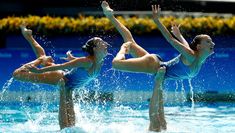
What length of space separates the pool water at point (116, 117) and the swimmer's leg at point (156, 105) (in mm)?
248

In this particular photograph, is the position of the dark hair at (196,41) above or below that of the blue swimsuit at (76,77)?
above

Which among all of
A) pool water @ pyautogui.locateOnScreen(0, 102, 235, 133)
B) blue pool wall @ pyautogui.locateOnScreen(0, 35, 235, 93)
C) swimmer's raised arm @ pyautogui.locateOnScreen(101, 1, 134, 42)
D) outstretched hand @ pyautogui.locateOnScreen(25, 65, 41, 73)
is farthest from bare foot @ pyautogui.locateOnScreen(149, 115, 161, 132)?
blue pool wall @ pyautogui.locateOnScreen(0, 35, 235, 93)

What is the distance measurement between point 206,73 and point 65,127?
18.6ft

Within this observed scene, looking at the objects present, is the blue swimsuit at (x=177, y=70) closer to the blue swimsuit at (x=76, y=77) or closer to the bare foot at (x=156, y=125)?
the bare foot at (x=156, y=125)

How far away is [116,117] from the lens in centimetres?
960

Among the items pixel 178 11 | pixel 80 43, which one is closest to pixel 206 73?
pixel 80 43

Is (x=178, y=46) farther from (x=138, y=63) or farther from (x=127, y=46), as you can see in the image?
(x=127, y=46)

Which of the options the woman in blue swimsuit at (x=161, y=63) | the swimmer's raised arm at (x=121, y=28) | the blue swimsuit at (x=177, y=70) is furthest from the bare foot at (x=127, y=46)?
the blue swimsuit at (x=177, y=70)

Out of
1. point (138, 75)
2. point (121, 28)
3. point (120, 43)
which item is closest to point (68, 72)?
point (121, 28)

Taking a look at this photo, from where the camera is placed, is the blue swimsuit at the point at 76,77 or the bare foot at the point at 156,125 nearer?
the bare foot at the point at 156,125

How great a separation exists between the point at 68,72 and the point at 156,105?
122 centimetres

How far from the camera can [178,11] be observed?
21.9 meters

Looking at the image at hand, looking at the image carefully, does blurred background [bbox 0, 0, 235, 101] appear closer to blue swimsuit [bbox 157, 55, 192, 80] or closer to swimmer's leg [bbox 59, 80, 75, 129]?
blue swimsuit [bbox 157, 55, 192, 80]

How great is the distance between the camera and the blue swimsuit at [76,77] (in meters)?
7.39
